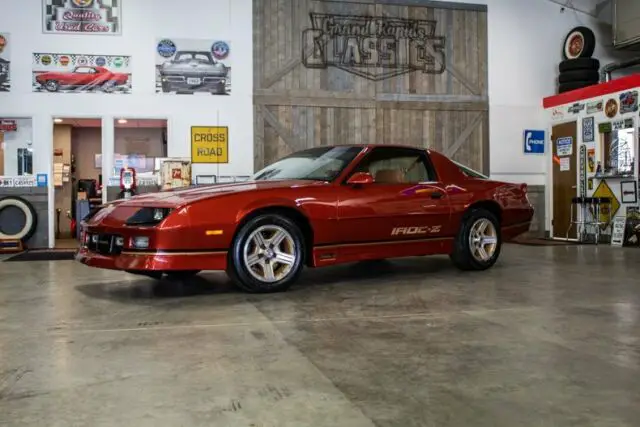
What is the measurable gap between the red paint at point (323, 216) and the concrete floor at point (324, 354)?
336mm

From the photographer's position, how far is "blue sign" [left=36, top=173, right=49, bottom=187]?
9.87 metres

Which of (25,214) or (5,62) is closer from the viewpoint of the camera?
(25,214)

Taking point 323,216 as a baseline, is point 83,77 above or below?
above

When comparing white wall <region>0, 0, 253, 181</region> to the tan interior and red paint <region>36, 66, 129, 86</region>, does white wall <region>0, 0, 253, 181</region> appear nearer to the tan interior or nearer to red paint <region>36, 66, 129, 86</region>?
red paint <region>36, 66, 129, 86</region>

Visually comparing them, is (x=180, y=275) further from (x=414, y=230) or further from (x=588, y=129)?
(x=588, y=129)

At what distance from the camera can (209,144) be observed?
34.3 feet

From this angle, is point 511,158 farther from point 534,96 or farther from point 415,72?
point 415,72

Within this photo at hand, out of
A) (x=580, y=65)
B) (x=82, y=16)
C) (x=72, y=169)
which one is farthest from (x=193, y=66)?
(x=580, y=65)

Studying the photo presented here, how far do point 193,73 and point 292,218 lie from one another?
6212mm

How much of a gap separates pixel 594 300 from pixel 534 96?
322 inches

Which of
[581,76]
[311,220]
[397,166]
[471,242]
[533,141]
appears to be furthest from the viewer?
[533,141]

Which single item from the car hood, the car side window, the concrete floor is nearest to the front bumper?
the concrete floor

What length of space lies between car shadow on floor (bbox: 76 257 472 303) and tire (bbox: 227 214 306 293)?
104mm

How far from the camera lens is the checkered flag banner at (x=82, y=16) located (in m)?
9.93
